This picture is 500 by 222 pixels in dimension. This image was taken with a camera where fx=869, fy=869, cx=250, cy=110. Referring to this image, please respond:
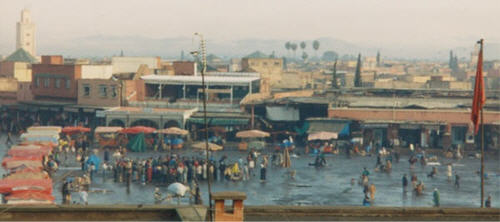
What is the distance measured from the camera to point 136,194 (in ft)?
121

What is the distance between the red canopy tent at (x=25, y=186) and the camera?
28.5 meters

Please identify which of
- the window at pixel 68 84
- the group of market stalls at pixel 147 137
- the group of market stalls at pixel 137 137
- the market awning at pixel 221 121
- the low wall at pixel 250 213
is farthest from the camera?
the window at pixel 68 84

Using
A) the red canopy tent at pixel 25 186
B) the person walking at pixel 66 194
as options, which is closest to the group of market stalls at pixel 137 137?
the person walking at pixel 66 194

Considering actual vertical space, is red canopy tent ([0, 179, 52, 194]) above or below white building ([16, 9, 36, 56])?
below

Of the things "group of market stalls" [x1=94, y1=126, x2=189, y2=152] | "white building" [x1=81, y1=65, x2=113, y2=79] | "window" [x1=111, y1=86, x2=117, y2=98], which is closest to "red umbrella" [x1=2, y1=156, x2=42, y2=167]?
"group of market stalls" [x1=94, y1=126, x2=189, y2=152]

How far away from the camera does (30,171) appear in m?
33.7

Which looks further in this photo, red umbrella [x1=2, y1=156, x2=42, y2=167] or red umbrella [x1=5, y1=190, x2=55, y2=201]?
red umbrella [x1=2, y1=156, x2=42, y2=167]

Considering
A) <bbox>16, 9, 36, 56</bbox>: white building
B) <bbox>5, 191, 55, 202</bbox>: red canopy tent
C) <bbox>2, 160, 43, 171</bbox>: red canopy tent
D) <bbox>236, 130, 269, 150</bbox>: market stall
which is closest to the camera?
<bbox>5, 191, 55, 202</bbox>: red canopy tent

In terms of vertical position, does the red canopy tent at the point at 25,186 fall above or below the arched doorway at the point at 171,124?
below

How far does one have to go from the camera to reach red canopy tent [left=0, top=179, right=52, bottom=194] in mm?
28531

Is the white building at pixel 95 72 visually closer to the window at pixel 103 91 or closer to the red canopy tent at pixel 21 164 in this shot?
the window at pixel 103 91

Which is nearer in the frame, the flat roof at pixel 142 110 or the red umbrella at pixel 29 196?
the red umbrella at pixel 29 196

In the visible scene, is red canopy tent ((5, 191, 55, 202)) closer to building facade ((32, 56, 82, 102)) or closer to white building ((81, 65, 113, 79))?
building facade ((32, 56, 82, 102))

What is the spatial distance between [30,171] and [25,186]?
16.9 ft
